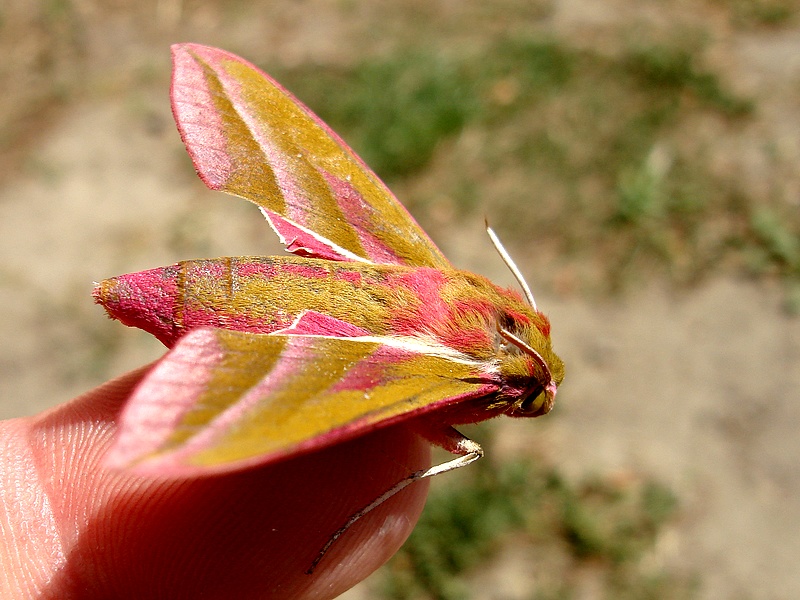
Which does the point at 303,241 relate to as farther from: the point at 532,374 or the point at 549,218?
the point at 549,218

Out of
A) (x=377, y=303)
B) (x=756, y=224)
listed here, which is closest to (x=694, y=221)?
(x=756, y=224)

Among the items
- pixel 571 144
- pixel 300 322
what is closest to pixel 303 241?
pixel 300 322

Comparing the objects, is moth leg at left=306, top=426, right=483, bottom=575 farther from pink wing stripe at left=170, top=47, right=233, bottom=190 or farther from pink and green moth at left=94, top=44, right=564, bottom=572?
pink wing stripe at left=170, top=47, right=233, bottom=190

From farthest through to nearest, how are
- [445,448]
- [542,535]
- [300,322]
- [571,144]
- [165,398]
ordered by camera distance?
[571,144], [542,535], [445,448], [300,322], [165,398]

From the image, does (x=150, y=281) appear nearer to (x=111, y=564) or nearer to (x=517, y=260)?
(x=111, y=564)

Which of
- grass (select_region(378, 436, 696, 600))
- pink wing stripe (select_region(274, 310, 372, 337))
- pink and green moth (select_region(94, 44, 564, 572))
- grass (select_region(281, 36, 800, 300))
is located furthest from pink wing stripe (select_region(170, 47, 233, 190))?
grass (select_region(281, 36, 800, 300))
